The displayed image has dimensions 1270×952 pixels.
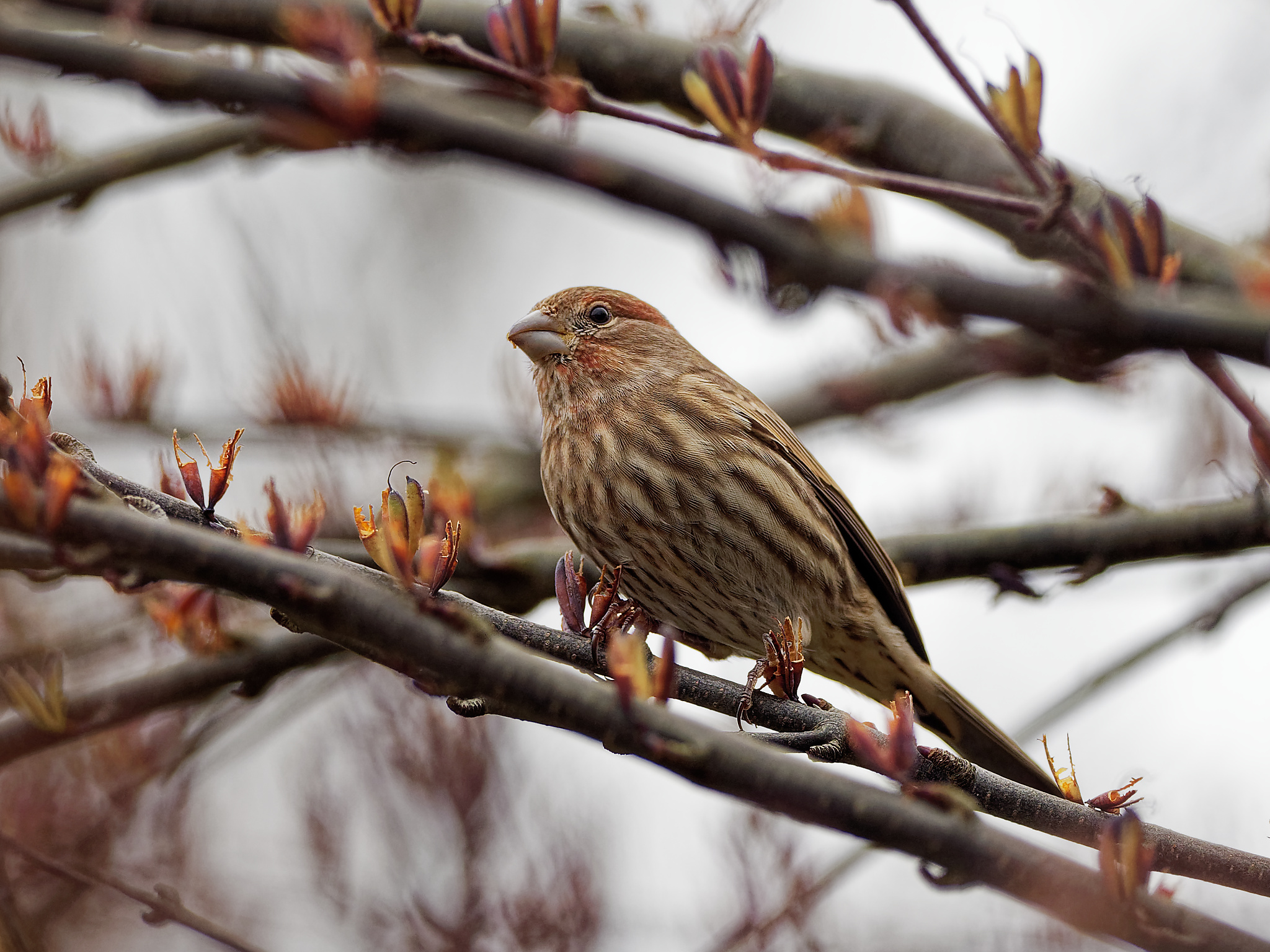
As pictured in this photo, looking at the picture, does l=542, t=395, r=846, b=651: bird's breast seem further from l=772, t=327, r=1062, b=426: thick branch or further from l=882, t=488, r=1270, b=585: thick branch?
l=772, t=327, r=1062, b=426: thick branch

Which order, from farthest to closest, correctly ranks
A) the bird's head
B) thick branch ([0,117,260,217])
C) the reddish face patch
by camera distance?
1. the reddish face patch
2. the bird's head
3. thick branch ([0,117,260,217])

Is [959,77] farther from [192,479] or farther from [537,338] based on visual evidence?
[537,338]

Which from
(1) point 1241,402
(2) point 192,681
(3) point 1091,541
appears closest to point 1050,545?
(3) point 1091,541

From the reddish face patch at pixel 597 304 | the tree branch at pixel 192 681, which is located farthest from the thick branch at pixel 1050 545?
the reddish face patch at pixel 597 304

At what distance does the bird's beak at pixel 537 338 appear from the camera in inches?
190

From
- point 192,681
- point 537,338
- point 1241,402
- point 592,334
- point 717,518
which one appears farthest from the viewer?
point 592,334

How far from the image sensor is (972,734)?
171 inches

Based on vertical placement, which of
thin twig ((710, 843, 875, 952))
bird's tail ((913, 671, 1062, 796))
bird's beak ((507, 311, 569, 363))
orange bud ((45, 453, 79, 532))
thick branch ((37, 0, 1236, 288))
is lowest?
thin twig ((710, 843, 875, 952))

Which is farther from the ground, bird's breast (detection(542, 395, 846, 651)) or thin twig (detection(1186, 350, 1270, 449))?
thin twig (detection(1186, 350, 1270, 449))

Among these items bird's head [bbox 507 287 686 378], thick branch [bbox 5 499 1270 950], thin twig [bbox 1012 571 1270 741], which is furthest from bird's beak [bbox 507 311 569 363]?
thick branch [bbox 5 499 1270 950]

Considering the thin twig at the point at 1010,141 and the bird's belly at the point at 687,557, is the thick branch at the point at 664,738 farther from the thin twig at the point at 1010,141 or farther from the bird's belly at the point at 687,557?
the bird's belly at the point at 687,557

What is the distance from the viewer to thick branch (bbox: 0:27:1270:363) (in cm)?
302

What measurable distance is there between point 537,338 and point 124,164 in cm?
180

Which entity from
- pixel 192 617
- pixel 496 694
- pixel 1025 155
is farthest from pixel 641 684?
pixel 192 617
